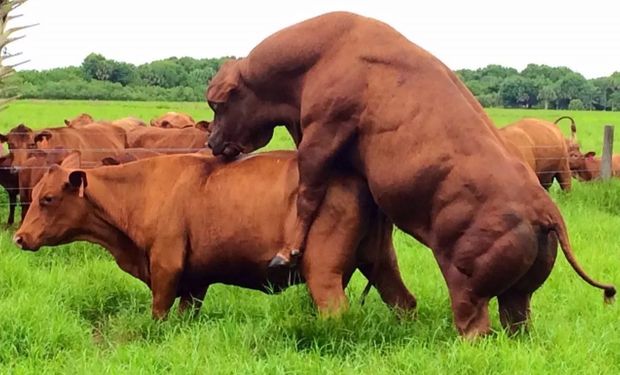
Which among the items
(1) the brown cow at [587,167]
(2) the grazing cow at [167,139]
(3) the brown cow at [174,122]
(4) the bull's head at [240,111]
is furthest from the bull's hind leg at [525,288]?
(1) the brown cow at [587,167]

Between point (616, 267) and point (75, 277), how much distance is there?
467 cm

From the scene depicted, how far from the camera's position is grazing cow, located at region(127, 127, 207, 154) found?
13.6 meters

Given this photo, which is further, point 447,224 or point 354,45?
point 354,45

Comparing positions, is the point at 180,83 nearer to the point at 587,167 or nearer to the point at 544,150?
the point at 587,167

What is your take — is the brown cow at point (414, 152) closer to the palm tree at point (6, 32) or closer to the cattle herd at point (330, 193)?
the cattle herd at point (330, 193)

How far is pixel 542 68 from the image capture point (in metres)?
64.2

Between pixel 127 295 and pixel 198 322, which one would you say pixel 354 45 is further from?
pixel 127 295

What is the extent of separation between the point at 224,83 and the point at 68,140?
709 cm

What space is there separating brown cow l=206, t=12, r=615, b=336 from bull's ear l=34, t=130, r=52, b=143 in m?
6.64

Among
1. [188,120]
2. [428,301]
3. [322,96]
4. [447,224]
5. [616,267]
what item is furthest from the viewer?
[188,120]

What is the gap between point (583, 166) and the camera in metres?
19.1

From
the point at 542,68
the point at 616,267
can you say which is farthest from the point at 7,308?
the point at 542,68

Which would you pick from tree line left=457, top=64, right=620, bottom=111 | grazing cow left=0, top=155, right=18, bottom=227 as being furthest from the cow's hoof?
tree line left=457, top=64, right=620, bottom=111

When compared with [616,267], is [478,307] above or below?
above
